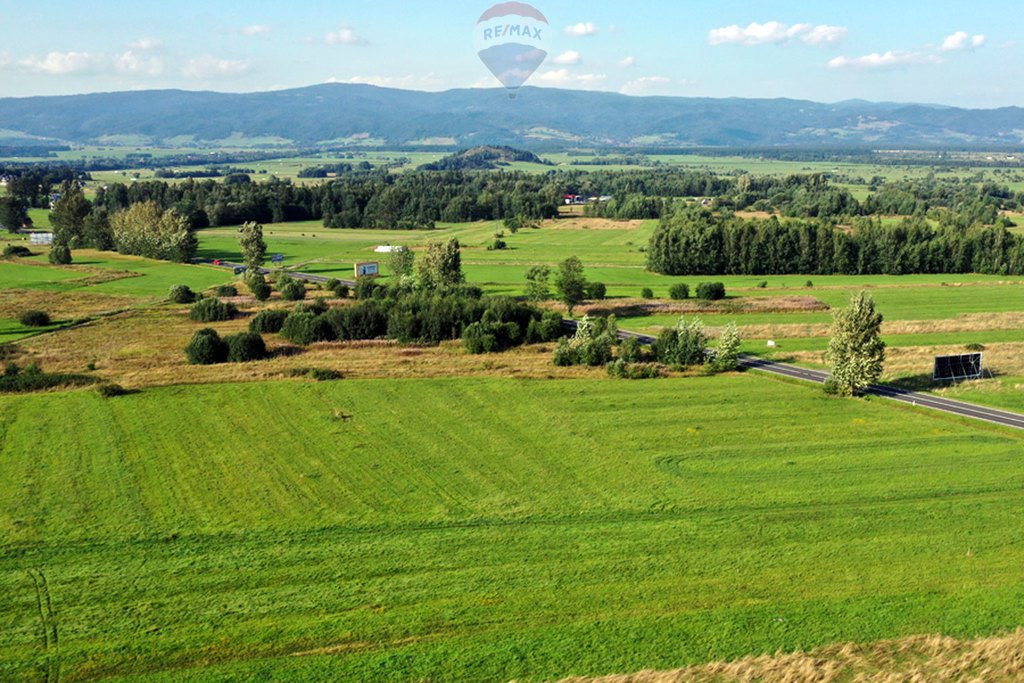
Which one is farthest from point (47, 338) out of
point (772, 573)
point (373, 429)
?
point (772, 573)

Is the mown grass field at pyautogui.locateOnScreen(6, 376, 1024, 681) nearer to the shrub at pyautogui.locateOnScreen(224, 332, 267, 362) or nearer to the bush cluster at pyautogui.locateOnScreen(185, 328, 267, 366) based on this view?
the bush cluster at pyautogui.locateOnScreen(185, 328, 267, 366)

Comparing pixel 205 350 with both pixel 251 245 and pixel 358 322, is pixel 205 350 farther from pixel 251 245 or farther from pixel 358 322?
pixel 251 245


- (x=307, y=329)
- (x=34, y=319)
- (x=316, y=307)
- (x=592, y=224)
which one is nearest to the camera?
(x=307, y=329)

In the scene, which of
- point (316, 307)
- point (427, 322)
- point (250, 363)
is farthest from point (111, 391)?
point (316, 307)

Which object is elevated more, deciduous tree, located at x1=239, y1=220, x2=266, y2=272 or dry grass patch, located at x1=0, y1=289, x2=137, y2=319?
deciduous tree, located at x1=239, y1=220, x2=266, y2=272

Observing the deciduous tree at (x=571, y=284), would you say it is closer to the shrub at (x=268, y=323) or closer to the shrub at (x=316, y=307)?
the shrub at (x=316, y=307)

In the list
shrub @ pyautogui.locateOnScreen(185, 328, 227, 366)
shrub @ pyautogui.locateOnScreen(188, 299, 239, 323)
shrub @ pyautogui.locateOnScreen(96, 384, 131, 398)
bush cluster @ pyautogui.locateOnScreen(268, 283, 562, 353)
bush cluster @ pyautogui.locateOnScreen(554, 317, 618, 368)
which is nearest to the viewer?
shrub @ pyautogui.locateOnScreen(96, 384, 131, 398)

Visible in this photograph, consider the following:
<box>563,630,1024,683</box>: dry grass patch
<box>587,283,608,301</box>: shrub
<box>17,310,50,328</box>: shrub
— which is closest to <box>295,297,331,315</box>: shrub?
<box>17,310,50,328</box>: shrub
